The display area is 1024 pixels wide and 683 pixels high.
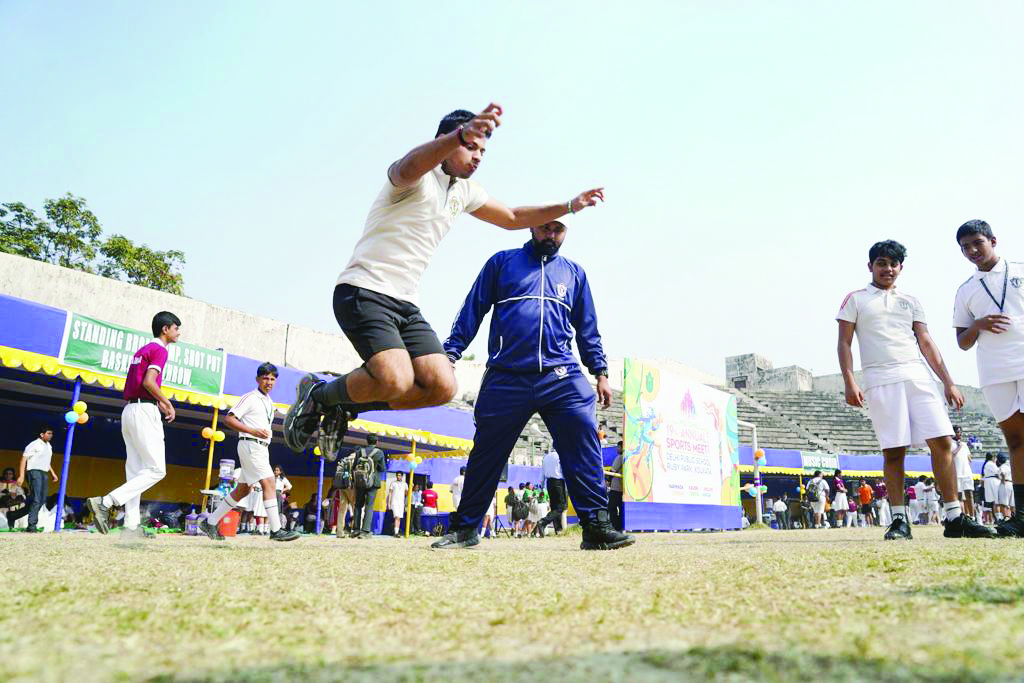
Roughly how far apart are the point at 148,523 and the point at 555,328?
14073mm

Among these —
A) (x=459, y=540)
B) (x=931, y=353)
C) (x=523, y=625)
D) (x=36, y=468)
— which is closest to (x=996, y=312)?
(x=931, y=353)

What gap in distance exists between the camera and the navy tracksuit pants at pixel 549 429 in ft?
15.0

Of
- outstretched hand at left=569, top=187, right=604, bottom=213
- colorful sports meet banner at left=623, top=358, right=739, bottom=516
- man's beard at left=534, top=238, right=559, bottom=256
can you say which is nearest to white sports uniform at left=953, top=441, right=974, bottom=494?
colorful sports meet banner at left=623, top=358, right=739, bottom=516

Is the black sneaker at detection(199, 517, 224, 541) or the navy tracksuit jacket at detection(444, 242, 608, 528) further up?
the navy tracksuit jacket at detection(444, 242, 608, 528)

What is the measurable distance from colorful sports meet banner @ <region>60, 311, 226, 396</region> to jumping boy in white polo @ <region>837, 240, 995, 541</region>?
8544 millimetres

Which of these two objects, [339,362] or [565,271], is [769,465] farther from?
[565,271]

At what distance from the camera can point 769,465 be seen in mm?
25875

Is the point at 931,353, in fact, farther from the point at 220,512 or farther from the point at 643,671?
the point at 220,512

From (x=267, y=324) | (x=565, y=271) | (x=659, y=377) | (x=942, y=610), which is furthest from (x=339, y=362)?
(x=942, y=610)

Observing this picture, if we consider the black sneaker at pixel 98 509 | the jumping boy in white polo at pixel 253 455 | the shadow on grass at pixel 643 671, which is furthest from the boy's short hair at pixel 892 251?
the black sneaker at pixel 98 509

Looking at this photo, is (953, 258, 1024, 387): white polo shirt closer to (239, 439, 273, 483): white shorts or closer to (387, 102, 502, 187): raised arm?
(387, 102, 502, 187): raised arm

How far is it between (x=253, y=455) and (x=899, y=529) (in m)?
5.46

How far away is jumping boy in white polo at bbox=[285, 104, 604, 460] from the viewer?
325 centimetres

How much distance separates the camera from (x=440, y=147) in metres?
2.98
